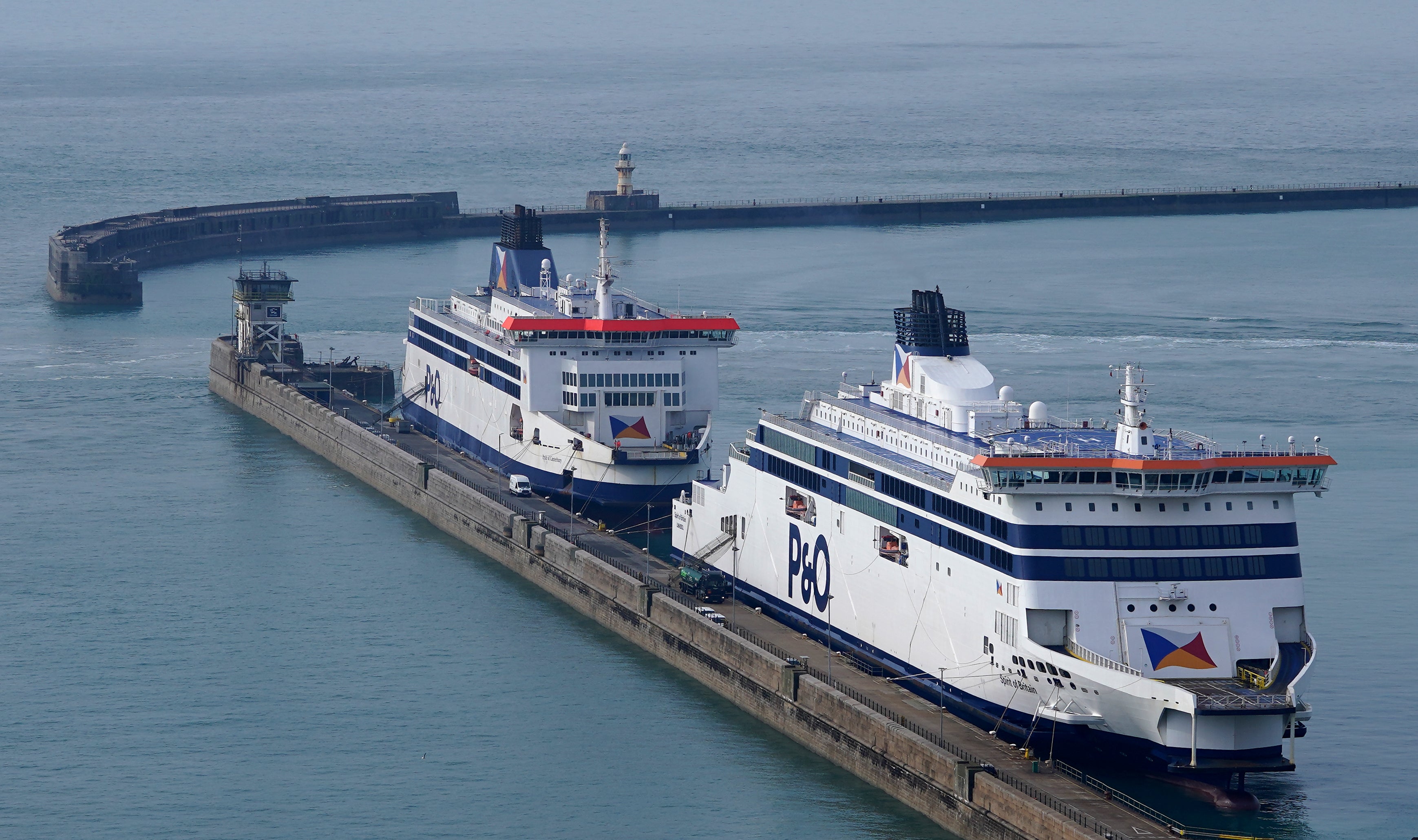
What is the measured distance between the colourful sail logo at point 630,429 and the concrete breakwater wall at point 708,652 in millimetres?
4551

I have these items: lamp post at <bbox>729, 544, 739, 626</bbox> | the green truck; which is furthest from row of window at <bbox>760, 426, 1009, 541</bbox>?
the green truck

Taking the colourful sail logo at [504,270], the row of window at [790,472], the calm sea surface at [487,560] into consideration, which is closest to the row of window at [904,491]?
the row of window at [790,472]

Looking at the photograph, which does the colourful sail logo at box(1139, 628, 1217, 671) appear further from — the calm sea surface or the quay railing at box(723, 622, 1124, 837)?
the quay railing at box(723, 622, 1124, 837)

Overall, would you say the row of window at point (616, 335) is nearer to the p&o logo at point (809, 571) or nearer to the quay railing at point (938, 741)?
the p&o logo at point (809, 571)

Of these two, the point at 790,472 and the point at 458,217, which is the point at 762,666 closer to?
the point at 790,472

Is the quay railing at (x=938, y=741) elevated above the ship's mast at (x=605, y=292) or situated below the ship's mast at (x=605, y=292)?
below

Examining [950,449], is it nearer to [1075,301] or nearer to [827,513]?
[827,513]

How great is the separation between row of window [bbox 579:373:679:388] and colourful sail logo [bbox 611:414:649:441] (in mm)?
1036

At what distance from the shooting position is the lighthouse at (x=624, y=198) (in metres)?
142

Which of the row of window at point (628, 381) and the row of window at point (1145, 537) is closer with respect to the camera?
the row of window at point (1145, 537)

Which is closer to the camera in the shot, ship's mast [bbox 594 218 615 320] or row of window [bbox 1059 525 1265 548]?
row of window [bbox 1059 525 1265 548]

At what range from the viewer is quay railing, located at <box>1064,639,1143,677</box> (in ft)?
132

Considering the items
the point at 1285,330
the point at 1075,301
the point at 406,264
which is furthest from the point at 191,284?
the point at 1285,330

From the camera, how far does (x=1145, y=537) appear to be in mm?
41594
